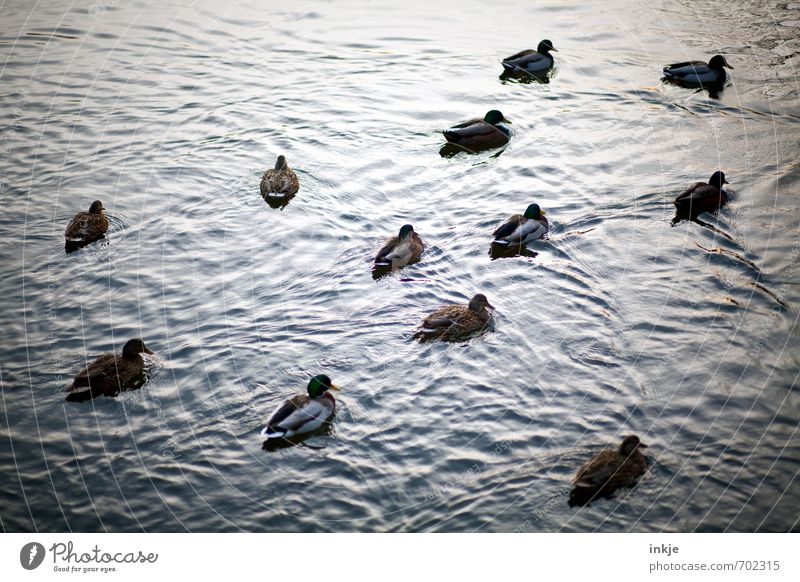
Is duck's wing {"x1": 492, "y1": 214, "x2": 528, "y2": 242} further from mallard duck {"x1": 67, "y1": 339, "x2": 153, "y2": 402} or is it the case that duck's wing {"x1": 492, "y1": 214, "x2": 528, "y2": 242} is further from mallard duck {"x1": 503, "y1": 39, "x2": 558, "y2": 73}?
mallard duck {"x1": 503, "y1": 39, "x2": 558, "y2": 73}

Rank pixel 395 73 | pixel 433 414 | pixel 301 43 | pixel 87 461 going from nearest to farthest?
pixel 87 461, pixel 433 414, pixel 395 73, pixel 301 43

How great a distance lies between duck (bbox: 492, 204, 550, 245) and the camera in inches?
508

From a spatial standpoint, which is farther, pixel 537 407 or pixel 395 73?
pixel 395 73

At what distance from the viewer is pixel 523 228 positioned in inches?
510

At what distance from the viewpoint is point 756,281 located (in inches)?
476

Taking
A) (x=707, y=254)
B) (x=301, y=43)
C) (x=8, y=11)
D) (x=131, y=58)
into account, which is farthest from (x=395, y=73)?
(x=8, y=11)

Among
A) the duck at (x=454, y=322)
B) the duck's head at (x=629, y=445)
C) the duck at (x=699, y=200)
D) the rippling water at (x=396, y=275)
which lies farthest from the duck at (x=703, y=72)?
the duck's head at (x=629, y=445)

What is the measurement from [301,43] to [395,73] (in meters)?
2.76

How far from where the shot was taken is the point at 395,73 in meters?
18.8

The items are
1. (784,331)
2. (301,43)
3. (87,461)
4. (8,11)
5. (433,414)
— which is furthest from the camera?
(8,11)

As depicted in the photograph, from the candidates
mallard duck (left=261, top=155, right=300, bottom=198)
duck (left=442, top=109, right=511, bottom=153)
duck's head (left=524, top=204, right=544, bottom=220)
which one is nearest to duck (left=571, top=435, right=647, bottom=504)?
duck's head (left=524, top=204, right=544, bottom=220)

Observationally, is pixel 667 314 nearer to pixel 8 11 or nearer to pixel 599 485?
pixel 599 485

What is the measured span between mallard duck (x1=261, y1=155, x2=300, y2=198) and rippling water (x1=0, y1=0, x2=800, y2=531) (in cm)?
32
